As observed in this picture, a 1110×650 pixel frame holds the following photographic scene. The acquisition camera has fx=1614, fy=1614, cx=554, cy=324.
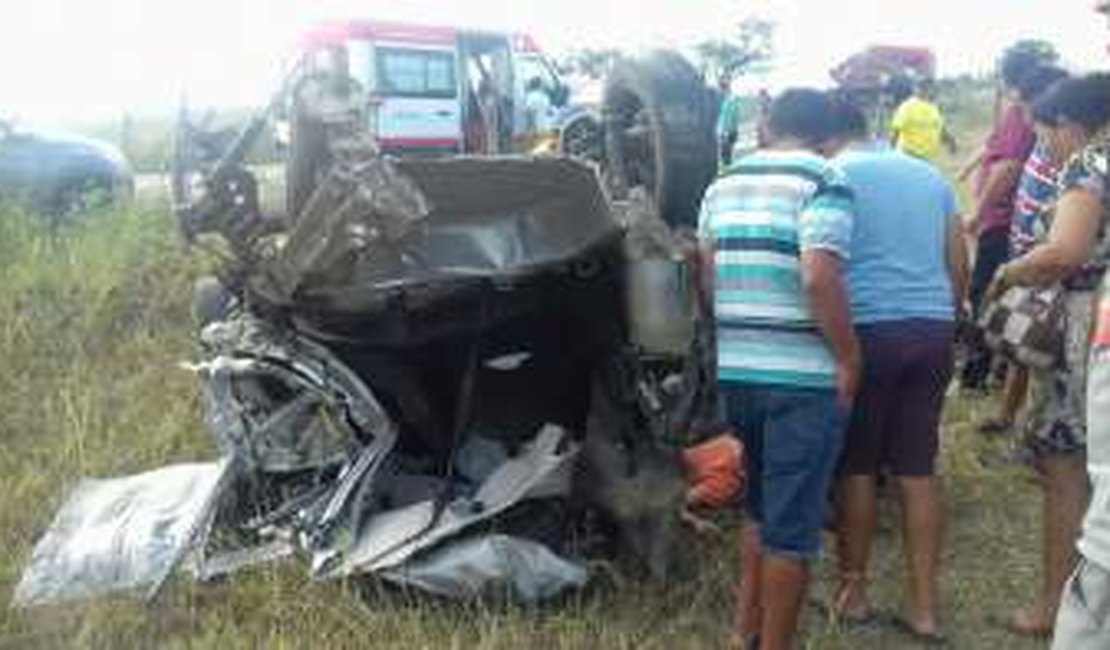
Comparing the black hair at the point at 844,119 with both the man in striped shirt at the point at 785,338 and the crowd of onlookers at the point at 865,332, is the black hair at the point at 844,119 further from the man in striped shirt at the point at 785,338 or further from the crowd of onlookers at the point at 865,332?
the man in striped shirt at the point at 785,338

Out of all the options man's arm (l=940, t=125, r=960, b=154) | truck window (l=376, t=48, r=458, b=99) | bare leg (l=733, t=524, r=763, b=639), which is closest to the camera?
bare leg (l=733, t=524, r=763, b=639)

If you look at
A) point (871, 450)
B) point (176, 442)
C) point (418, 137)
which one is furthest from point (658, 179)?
point (418, 137)

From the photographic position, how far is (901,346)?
16.0 feet

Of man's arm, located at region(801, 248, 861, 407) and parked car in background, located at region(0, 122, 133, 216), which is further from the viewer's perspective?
parked car in background, located at region(0, 122, 133, 216)

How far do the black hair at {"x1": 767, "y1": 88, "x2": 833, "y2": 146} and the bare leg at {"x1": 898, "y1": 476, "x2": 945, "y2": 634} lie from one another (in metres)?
1.19

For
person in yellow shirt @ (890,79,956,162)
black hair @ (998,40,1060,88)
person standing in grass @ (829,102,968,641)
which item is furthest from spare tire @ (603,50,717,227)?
person in yellow shirt @ (890,79,956,162)

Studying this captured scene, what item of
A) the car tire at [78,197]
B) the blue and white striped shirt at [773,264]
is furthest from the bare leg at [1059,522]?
the car tire at [78,197]

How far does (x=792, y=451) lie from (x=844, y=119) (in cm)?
99

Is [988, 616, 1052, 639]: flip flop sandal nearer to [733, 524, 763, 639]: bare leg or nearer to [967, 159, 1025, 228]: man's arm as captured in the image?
[733, 524, 763, 639]: bare leg

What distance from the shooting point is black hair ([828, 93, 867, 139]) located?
4.58m

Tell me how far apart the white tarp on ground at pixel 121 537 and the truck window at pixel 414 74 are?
1476 centimetres

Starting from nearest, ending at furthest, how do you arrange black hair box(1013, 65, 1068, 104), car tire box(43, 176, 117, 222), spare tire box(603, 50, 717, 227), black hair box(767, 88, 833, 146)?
1. black hair box(767, 88, 833, 146)
2. spare tire box(603, 50, 717, 227)
3. black hair box(1013, 65, 1068, 104)
4. car tire box(43, 176, 117, 222)

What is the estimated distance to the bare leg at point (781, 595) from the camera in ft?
14.5

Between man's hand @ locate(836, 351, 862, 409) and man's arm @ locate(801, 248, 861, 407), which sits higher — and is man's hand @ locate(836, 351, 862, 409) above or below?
below
